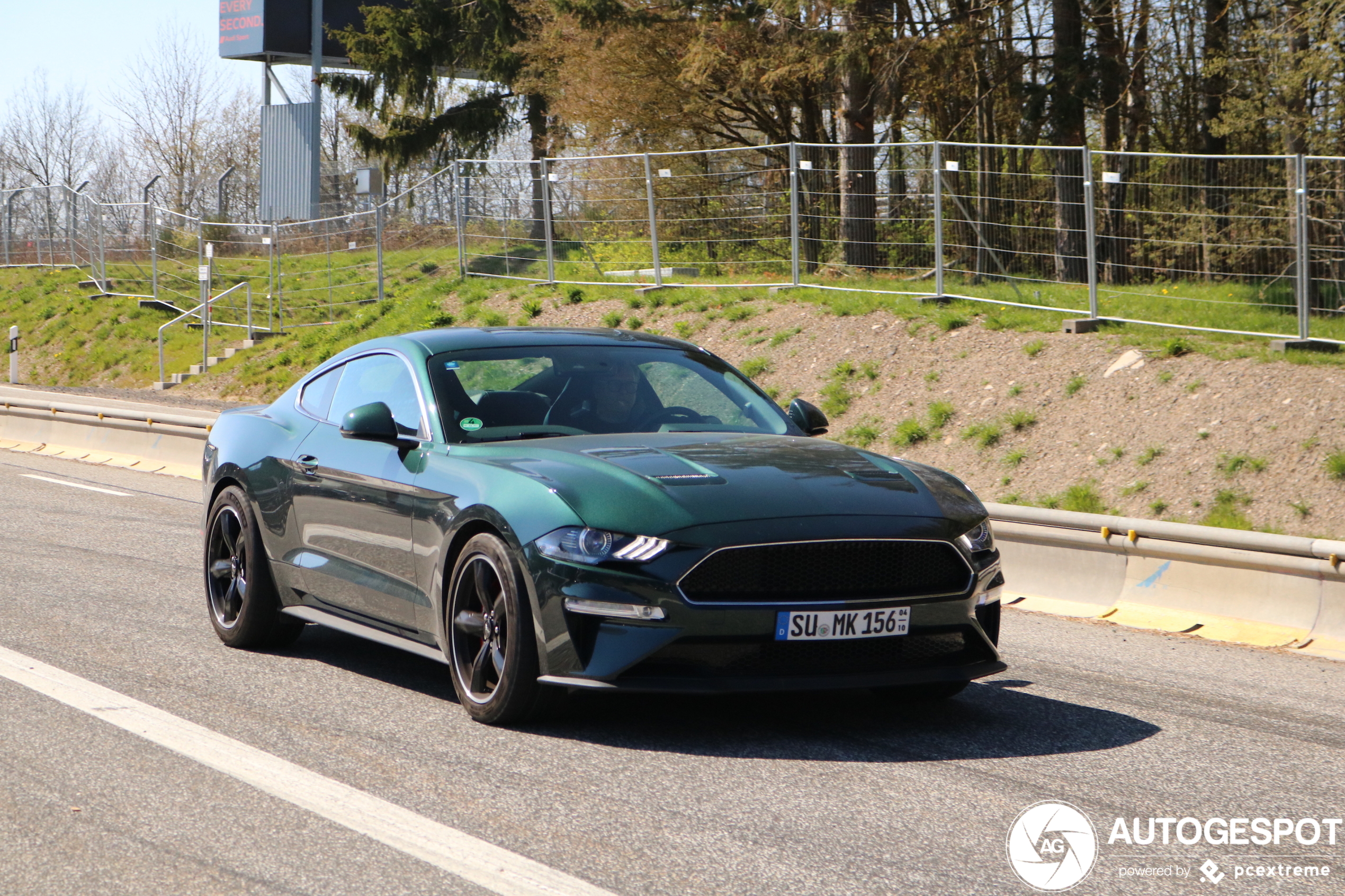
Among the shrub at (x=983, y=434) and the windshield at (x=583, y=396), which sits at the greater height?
the windshield at (x=583, y=396)

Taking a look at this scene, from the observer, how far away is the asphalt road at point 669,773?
3.99 m

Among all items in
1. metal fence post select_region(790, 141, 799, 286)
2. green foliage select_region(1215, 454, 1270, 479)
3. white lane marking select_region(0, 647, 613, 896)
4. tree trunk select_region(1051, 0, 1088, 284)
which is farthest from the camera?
tree trunk select_region(1051, 0, 1088, 284)

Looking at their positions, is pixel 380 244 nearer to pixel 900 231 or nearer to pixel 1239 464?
pixel 900 231

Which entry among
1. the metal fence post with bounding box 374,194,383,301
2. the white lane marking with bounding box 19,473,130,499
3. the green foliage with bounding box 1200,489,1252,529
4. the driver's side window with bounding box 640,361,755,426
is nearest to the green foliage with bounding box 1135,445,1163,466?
the green foliage with bounding box 1200,489,1252,529

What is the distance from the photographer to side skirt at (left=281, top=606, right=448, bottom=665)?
19.6 ft

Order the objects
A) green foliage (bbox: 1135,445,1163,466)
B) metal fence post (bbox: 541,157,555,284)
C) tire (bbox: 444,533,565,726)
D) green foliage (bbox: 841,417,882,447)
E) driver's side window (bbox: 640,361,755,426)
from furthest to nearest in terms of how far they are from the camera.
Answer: metal fence post (bbox: 541,157,555,284), green foliage (bbox: 841,417,882,447), green foliage (bbox: 1135,445,1163,466), driver's side window (bbox: 640,361,755,426), tire (bbox: 444,533,565,726)

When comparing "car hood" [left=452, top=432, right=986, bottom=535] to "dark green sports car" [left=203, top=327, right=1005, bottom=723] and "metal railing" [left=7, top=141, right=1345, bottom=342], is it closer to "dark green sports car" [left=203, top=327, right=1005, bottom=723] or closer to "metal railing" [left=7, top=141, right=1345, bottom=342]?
"dark green sports car" [left=203, top=327, right=1005, bottom=723]

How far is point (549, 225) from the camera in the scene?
23.1 meters

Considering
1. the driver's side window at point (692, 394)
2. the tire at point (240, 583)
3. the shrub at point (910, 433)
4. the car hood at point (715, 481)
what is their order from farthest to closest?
Answer: the shrub at point (910, 433) → the tire at point (240, 583) → the driver's side window at point (692, 394) → the car hood at point (715, 481)

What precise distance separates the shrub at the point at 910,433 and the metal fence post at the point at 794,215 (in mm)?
5101

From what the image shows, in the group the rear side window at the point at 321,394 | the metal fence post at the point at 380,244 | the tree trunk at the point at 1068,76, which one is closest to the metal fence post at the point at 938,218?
the tree trunk at the point at 1068,76

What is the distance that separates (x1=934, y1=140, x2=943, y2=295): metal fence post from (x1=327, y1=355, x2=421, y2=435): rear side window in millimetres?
10642

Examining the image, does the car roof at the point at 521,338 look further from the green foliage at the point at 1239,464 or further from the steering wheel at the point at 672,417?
the green foliage at the point at 1239,464

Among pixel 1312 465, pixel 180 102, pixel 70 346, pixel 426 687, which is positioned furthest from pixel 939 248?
Result: pixel 180 102
